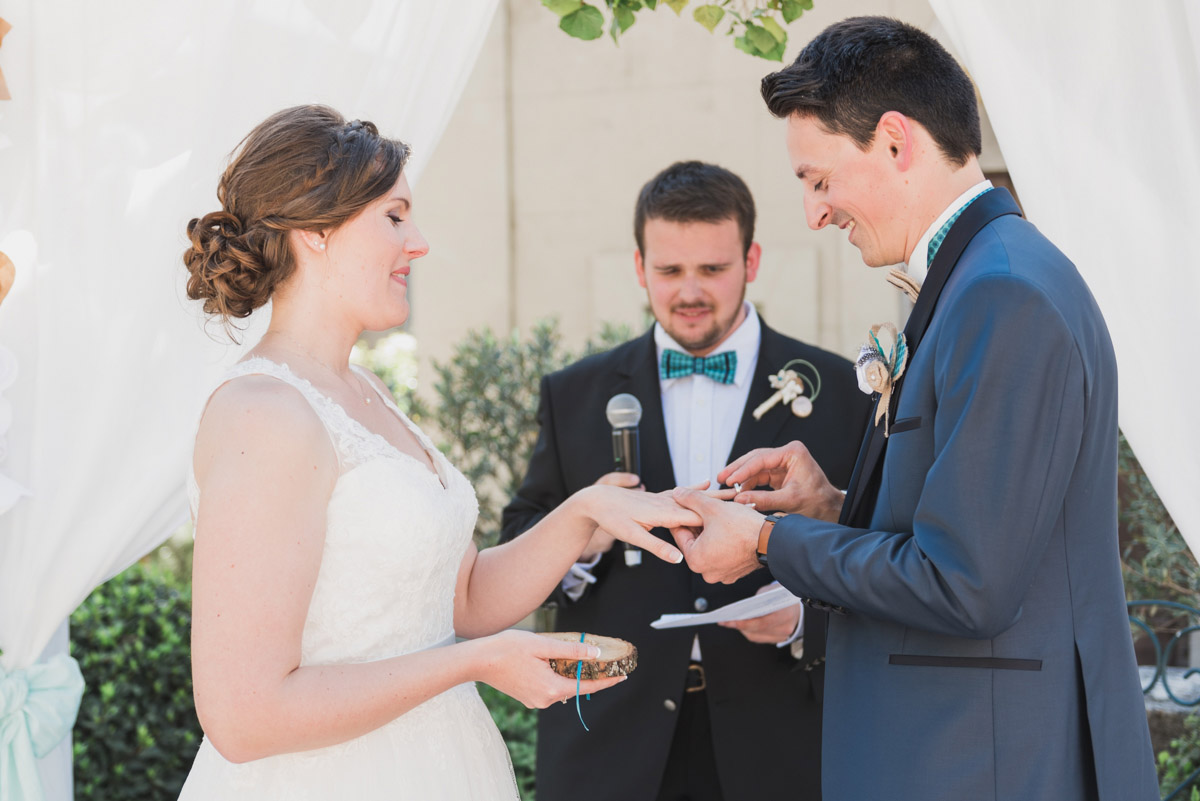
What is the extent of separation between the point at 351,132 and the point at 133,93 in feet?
2.89

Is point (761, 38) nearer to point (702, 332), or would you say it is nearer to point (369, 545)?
point (702, 332)

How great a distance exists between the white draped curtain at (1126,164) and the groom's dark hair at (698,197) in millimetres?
1159

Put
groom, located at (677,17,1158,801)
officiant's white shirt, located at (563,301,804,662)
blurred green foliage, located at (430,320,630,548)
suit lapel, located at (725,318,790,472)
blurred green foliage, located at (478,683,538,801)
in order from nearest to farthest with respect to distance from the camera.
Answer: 1. groom, located at (677,17,1158,801)
2. suit lapel, located at (725,318,790,472)
3. officiant's white shirt, located at (563,301,804,662)
4. blurred green foliage, located at (478,683,538,801)
5. blurred green foliage, located at (430,320,630,548)

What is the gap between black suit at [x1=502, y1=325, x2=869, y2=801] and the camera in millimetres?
3334

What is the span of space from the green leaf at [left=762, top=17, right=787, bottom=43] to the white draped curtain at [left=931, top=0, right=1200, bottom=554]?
28.2 inches

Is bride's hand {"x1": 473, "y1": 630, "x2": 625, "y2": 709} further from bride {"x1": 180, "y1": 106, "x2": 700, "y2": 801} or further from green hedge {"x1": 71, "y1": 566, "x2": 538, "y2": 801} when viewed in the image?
green hedge {"x1": 71, "y1": 566, "x2": 538, "y2": 801}

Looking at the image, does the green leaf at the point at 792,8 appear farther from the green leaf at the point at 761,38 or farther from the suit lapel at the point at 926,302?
the suit lapel at the point at 926,302

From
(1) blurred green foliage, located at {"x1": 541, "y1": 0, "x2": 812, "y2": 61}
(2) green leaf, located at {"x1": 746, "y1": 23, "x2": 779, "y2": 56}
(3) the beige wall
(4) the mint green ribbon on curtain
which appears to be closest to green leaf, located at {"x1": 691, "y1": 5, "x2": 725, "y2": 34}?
(1) blurred green foliage, located at {"x1": 541, "y1": 0, "x2": 812, "y2": 61}

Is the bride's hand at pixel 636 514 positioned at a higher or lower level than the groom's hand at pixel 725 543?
Result: higher

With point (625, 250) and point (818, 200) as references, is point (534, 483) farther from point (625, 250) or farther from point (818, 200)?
point (625, 250)

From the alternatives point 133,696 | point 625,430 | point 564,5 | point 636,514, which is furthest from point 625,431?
point 133,696

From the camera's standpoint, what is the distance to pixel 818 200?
254 cm

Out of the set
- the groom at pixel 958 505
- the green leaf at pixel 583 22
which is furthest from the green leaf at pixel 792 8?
the groom at pixel 958 505

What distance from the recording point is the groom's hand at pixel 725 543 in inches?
98.6
